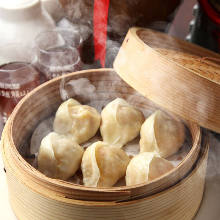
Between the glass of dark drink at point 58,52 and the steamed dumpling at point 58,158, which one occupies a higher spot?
the glass of dark drink at point 58,52

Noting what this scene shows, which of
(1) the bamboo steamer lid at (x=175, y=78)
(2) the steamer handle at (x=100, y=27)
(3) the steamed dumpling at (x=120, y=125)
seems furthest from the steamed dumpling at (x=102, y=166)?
(2) the steamer handle at (x=100, y=27)

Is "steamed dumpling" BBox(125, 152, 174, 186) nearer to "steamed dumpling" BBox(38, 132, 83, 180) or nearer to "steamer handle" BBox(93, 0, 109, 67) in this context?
"steamed dumpling" BBox(38, 132, 83, 180)

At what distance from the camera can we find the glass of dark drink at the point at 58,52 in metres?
1.90

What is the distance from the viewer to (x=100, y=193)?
3.78 feet

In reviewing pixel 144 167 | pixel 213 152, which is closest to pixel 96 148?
pixel 144 167

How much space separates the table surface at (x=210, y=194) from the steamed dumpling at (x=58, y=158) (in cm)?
24

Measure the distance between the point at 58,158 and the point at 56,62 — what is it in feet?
2.22

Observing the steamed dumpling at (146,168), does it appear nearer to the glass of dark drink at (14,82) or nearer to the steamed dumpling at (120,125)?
the steamed dumpling at (120,125)

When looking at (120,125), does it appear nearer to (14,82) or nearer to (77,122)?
(77,122)

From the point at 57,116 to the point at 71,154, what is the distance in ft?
0.84

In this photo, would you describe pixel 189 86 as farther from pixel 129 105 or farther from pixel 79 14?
pixel 79 14

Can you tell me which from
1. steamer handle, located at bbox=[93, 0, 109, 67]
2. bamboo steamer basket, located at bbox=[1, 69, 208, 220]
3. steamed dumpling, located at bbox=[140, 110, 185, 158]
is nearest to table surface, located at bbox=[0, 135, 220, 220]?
bamboo steamer basket, located at bbox=[1, 69, 208, 220]

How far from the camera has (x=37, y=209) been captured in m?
1.28

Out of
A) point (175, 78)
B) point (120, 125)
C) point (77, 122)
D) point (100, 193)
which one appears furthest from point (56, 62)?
point (100, 193)
